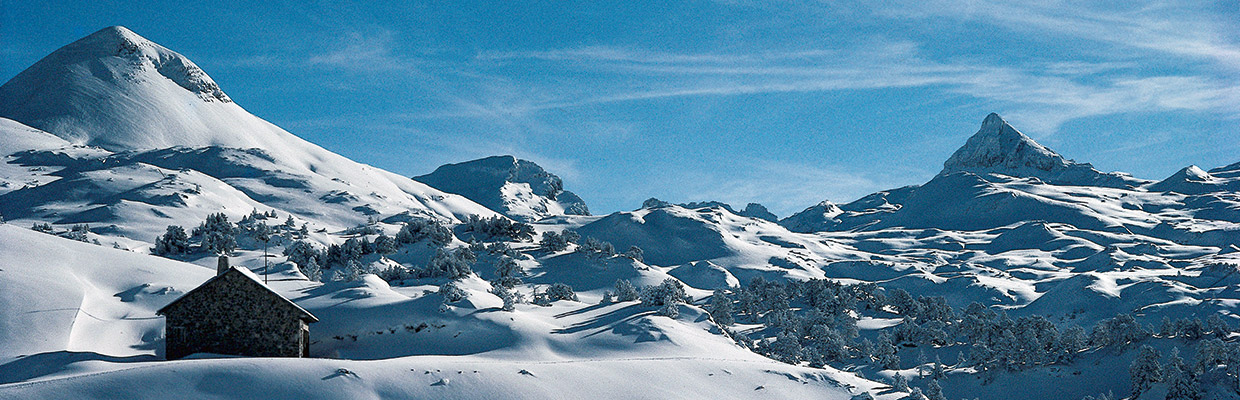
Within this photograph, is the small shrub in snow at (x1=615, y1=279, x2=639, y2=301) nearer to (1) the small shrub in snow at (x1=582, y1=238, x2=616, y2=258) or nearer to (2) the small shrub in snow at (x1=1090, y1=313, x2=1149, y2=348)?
(1) the small shrub in snow at (x1=582, y1=238, x2=616, y2=258)

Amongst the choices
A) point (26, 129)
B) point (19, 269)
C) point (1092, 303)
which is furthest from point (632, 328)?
point (26, 129)

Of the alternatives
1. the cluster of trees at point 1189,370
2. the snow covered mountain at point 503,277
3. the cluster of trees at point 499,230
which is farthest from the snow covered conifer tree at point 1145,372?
the cluster of trees at point 499,230

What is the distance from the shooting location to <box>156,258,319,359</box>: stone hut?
24.0 meters

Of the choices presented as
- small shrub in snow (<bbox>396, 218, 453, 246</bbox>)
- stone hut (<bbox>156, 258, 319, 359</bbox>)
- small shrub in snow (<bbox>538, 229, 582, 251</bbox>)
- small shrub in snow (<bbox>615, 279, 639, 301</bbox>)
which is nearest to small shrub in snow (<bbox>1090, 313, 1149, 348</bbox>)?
small shrub in snow (<bbox>615, 279, 639, 301</bbox>)

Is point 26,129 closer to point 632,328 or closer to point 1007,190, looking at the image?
point 632,328

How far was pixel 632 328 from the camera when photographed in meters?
33.1

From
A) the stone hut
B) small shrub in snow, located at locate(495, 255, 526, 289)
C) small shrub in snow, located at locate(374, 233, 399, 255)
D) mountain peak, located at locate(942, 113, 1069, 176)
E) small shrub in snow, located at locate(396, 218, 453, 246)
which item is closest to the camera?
the stone hut

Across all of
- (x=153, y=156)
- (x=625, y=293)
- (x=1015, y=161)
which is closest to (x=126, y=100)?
(x=153, y=156)

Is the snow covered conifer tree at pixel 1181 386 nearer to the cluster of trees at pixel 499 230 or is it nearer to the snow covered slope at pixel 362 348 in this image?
the snow covered slope at pixel 362 348

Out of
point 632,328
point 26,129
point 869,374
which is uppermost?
point 26,129

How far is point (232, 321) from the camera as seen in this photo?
24.2 meters

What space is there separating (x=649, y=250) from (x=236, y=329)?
65.5 meters

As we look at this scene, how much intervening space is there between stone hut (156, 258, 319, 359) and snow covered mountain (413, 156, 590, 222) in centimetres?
11430

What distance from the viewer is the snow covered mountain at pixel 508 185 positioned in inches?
5748
